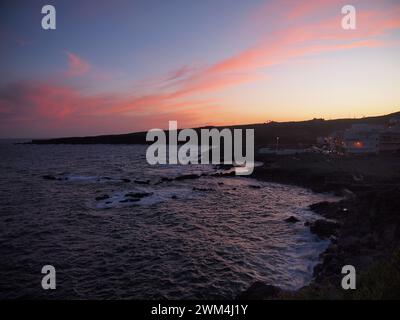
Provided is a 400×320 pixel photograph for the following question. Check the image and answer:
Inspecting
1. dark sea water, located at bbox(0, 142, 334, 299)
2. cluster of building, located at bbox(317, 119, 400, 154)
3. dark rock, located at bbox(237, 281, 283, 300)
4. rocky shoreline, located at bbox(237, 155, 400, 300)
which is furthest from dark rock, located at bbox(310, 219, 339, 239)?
cluster of building, located at bbox(317, 119, 400, 154)

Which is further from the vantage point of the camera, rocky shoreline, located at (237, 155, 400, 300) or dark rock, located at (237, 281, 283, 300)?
dark rock, located at (237, 281, 283, 300)

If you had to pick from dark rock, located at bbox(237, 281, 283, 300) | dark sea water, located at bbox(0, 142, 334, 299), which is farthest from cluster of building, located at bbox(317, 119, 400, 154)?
dark rock, located at bbox(237, 281, 283, 300)

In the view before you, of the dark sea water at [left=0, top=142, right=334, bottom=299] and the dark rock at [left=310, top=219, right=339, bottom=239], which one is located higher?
the dark rock at [left=310, top=219, right=339, bottom=239]

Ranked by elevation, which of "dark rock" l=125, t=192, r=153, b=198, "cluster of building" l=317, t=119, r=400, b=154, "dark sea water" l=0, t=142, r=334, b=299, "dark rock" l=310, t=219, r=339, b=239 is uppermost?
"cluster of building" l=317, t=119, r=400, b=154

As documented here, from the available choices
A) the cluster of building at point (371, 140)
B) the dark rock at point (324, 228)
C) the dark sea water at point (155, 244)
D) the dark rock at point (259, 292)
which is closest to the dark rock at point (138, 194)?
the dark sea water at point (155, 244)

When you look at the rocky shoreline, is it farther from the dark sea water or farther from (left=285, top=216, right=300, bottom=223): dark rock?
(left=285, top=216, right=300, bottom=223): dark rock

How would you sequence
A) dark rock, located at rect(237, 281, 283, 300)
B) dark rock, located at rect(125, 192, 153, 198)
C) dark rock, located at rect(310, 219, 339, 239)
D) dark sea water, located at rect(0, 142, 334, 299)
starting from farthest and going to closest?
dark rock, located at rect(125, 192, 153, 198) < dark rock, located at rect(310, 219, 339, 239) < dark sea water, located at rect(0, 142, 334, 299) < dark rock, located at rect(237, 281, 283, 300)

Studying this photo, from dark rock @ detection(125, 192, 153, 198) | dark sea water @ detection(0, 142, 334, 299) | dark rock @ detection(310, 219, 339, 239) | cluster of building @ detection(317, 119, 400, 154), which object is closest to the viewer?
dark sea water @ detection(0, 142, 334, 299)

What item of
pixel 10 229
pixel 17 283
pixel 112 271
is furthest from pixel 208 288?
pixel 10 229
